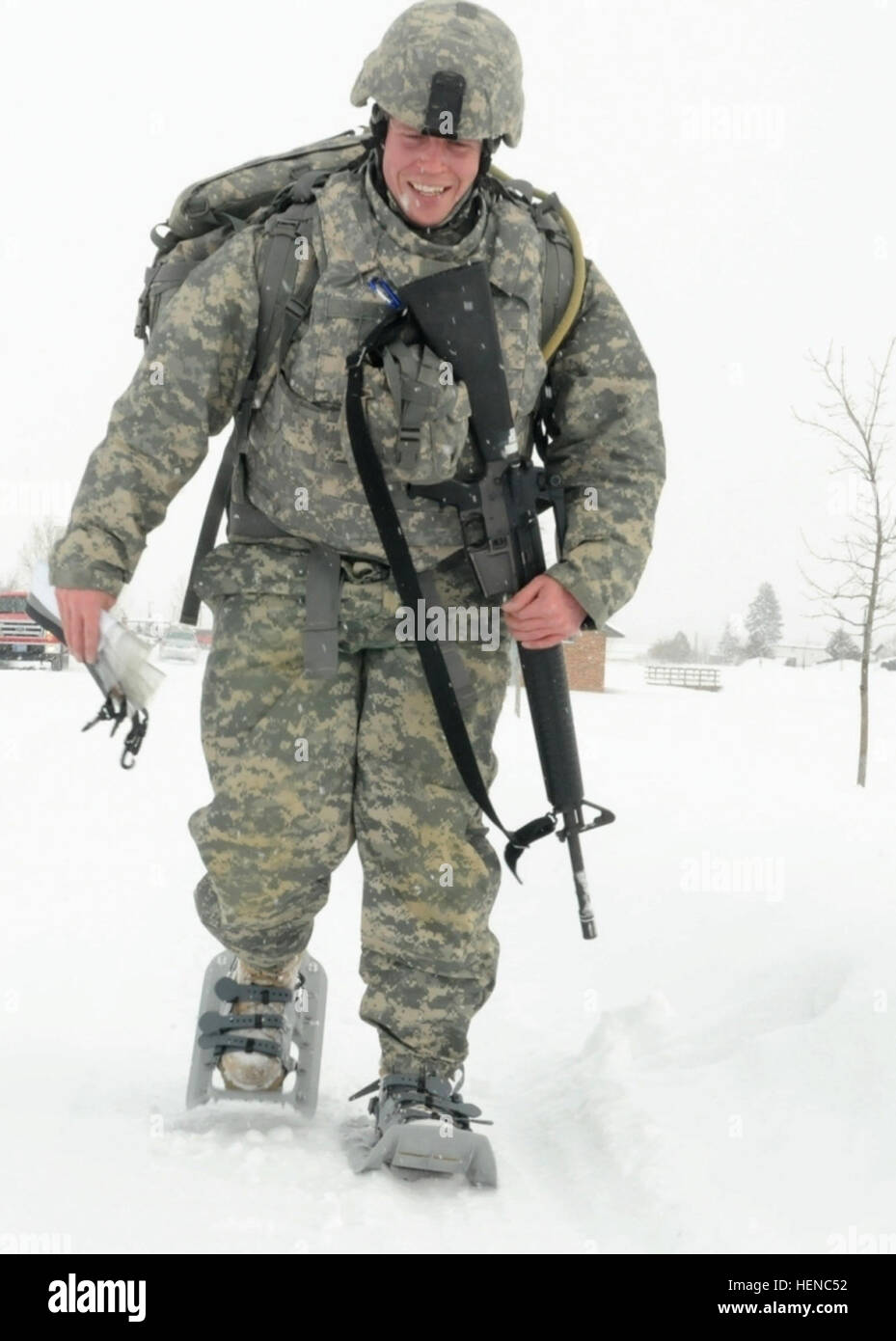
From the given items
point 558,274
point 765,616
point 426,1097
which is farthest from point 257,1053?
point 765,616

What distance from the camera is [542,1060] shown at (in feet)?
12.5

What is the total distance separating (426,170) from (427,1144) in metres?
2.04

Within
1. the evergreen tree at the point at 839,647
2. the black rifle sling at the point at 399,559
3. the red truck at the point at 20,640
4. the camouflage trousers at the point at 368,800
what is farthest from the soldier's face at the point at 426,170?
the evergreen tree at the point at 839,647

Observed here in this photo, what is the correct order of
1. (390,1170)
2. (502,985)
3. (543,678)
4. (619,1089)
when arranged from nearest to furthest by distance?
(390,1170)
(543,678)
(619,1089)
(502,985)

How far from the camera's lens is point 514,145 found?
2789 millimetres

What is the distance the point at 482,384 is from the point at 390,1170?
1.68 m

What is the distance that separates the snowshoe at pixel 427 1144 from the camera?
252 centimetres

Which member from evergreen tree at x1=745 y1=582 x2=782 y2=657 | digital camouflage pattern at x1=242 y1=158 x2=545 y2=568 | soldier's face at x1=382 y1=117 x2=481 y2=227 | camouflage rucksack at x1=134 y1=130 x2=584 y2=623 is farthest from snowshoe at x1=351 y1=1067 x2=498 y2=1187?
evergreen tree at x1=745 y1=582 x2=782 y2=657

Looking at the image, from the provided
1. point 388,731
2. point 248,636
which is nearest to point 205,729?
point 248,636

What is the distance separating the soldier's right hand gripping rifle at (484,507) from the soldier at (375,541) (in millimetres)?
46

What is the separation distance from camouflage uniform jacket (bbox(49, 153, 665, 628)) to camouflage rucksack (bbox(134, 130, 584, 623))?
33 mm

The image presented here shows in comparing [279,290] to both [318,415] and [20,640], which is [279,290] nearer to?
[318,415]
